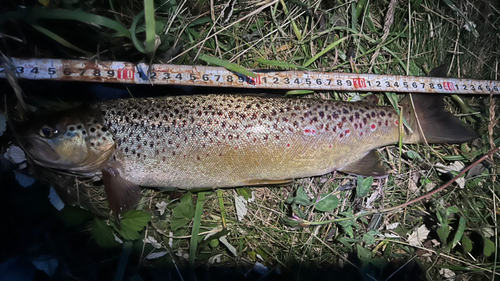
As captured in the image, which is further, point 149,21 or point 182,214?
point 182,214

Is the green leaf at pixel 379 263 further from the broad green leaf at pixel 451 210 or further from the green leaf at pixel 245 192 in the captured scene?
the green leaf at pixel 245 192

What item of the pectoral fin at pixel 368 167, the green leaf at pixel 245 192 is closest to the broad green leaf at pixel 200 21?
the green leaf at pixel 245 192

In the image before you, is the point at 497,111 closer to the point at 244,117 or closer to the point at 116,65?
the point at 244,117

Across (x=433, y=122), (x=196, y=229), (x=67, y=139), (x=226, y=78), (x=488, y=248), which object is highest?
(x=226, y=78)

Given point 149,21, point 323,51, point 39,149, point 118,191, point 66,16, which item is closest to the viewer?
point 149,21

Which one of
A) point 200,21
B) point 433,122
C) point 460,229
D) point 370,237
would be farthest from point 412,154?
point 200,21

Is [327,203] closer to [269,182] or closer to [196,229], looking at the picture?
[269,182]

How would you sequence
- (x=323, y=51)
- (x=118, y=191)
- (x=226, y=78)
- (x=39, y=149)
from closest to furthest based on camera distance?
(x=39, y=149), (x=118, y=191), (x=226, y=78), (x=323, y=51)
